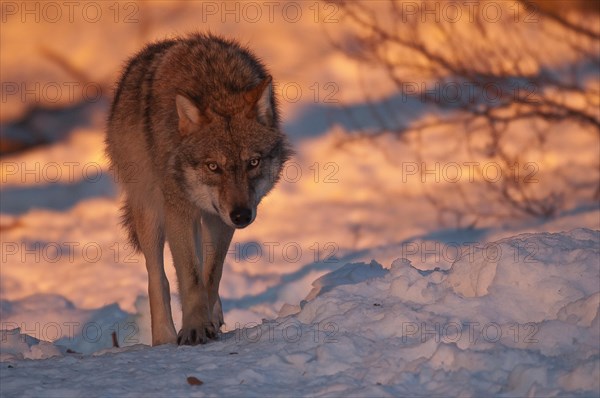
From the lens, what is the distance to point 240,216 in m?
5.93

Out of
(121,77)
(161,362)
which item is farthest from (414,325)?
(121,77)

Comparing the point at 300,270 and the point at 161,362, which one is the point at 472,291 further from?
the point at 300,270

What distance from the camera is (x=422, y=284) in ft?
18.2

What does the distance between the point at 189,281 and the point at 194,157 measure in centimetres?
79

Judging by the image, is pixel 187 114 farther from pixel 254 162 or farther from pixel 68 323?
pixel 68 323

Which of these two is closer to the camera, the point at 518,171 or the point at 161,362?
the point at 161,362

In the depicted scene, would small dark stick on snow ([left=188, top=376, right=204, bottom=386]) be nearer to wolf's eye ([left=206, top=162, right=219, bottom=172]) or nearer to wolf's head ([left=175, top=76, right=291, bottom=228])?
wolf's head ([left=175, top=76, right=291, bottom=228])

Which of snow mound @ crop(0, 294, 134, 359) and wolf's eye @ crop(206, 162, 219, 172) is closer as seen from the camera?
wolf's eye @ crop(206, 162, 219, 172)

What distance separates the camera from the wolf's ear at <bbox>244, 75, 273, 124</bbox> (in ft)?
20.8

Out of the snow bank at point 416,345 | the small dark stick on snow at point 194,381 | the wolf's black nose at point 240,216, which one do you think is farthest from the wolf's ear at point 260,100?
the small dark stick on snow at point 194,381

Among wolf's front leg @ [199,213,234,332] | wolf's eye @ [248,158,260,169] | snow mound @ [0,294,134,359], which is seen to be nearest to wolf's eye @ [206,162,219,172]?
wolf's eye @ [248,158,260,169]

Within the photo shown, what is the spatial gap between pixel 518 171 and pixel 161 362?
24.1ft

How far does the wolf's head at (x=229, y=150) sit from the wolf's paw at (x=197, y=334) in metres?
0.67

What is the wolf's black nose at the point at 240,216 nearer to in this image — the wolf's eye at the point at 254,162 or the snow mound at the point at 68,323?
the wolf's eye at the point at 254,162
